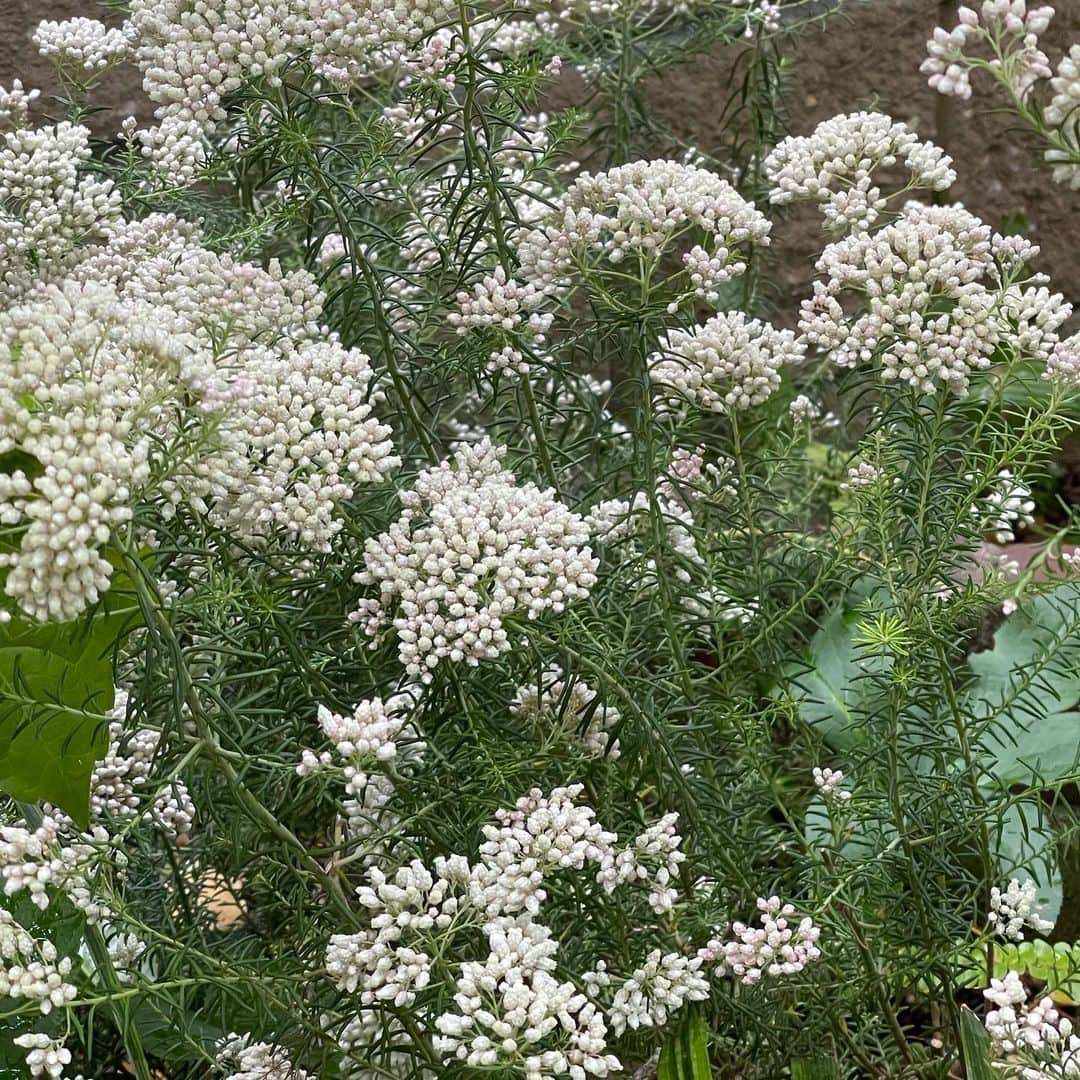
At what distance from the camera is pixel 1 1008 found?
1658 millimetres

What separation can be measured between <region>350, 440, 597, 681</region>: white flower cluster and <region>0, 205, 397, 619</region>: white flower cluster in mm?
72

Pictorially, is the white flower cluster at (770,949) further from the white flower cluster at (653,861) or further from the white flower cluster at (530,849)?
the white flower cluster at (530,849)

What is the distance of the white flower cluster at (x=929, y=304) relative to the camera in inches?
55.8

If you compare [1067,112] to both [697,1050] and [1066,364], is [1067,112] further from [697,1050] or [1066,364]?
[697,1050]

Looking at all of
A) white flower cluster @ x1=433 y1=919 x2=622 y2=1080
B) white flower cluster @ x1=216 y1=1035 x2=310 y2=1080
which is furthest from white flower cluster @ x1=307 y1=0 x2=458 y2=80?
white flower cluster @ x1=216 y1=1035 x2=310 y2=1080

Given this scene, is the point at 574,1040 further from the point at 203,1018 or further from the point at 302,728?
the point at 203,1018

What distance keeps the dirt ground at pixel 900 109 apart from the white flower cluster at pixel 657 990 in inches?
87.7

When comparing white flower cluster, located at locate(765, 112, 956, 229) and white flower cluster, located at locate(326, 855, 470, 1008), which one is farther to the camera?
white flower cluster, located at locate(765, 112, 956, 229)

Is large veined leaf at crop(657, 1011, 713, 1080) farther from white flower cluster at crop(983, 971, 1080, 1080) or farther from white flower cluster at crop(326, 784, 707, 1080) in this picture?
white flower cluster at crop(983, 971, 1080, 1080)

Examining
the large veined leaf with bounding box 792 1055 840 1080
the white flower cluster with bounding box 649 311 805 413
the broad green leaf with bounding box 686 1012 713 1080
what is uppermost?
the white flower cluster with bounding box 649 311 805 413

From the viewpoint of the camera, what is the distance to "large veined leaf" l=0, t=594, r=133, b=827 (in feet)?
4.02

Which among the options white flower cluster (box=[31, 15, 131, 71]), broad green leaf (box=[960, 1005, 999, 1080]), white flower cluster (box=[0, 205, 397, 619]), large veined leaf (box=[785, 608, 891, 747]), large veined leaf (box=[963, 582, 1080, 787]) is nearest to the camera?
white flower cluster (box=[0, 205, 397, 619])

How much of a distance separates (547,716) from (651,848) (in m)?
0.18

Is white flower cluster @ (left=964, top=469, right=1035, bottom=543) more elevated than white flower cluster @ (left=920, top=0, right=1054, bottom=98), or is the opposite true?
white flower cluster @ (left=920, top=0, right=1054, bottom=98)
